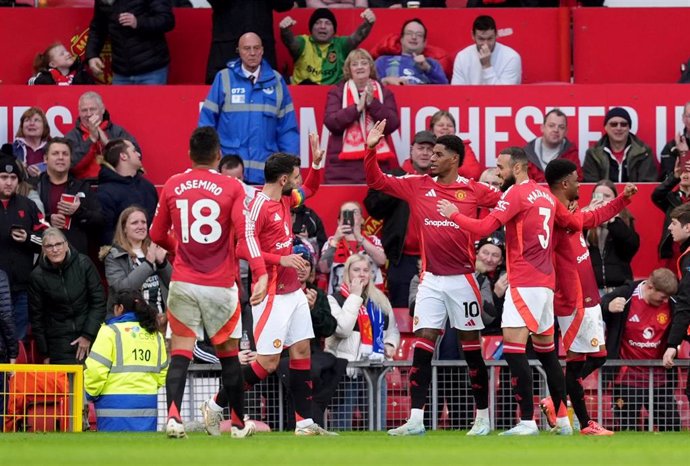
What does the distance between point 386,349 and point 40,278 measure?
324 cm

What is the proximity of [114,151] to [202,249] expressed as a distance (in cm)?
495

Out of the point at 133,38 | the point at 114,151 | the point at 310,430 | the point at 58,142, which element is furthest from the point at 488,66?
the point at 310,430

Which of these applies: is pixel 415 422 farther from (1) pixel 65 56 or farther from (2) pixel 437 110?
(1) pixel 65 56

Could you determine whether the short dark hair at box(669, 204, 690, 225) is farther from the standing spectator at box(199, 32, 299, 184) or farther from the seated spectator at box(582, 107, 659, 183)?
the standing spectator at box(199, 32, 299, 184)

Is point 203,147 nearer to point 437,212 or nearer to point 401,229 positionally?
point 437,212

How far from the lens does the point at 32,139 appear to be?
53.7 feet

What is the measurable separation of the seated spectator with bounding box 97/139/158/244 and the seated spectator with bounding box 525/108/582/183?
3881mm

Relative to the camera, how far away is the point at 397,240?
51.5ft

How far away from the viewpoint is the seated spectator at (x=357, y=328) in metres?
13.9

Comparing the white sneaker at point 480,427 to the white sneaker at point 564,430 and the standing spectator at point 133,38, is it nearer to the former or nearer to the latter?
the white sneaker at point 564,430

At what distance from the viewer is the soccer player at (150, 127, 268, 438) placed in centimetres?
1109

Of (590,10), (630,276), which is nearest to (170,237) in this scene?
(630,276)

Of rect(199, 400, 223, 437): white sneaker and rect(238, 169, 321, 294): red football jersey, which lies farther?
rect(238, 169, 321, 294): red football jersey

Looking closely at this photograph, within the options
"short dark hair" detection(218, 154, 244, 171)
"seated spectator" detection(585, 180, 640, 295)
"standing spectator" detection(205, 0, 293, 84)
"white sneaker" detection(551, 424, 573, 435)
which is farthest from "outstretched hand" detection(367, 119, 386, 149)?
"standing spectator" detection(205, 0, 293, 84)
